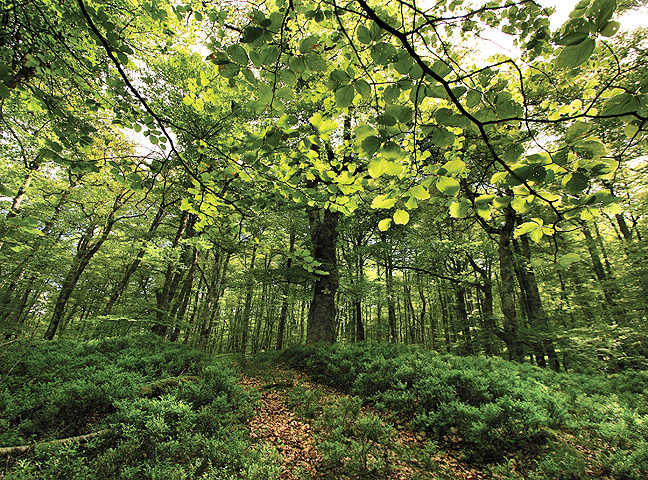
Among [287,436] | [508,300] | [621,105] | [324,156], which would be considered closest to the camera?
[621,105]

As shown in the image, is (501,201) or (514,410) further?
(514,410)

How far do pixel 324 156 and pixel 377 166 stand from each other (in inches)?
184

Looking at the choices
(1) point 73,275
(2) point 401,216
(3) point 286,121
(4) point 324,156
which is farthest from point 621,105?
(1) point 73,275

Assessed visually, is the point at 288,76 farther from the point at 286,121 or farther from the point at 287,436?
the point at 287,436

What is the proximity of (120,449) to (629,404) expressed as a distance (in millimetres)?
7898

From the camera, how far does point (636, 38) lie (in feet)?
23.9

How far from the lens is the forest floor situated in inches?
127

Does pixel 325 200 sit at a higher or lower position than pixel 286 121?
higher

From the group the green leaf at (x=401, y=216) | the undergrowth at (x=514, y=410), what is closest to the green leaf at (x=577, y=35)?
the green leaf at (x=401, y=216)

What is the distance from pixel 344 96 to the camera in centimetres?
107

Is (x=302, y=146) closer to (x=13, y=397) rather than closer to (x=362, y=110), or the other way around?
(x=13, y=397)

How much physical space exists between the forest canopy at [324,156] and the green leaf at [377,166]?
4 cm

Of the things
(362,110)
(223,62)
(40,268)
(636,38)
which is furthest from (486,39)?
(40,268)

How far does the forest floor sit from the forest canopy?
283cm
